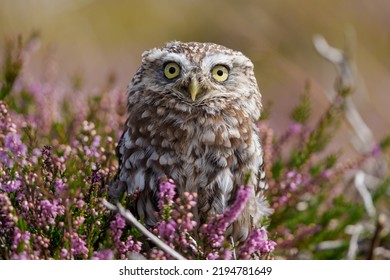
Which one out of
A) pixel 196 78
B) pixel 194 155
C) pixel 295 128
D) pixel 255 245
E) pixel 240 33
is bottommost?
pixel 255 245

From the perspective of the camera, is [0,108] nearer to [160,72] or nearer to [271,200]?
[160,72]

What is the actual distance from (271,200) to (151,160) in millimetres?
689

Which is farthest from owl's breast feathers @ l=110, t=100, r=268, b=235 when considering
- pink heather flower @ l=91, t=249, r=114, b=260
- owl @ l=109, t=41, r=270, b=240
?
pink heather flower @ l=91, t=249, r=114, b=260

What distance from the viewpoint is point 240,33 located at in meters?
8.45

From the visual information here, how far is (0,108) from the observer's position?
223cm

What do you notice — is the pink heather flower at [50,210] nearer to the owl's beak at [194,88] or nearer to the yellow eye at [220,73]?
the owl's beak at [194,88]

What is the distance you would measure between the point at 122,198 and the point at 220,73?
0.57m

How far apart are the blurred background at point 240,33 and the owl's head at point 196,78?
397 cm

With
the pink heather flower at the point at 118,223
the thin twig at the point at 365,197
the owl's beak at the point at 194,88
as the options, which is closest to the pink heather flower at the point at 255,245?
the pink heather flower at the point at 118,223

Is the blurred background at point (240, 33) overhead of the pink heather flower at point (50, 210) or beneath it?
overhead

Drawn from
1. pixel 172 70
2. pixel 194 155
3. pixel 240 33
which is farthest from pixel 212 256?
pixel 240 33

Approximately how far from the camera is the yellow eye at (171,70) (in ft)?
7.73

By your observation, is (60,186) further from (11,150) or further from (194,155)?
(194,155)
